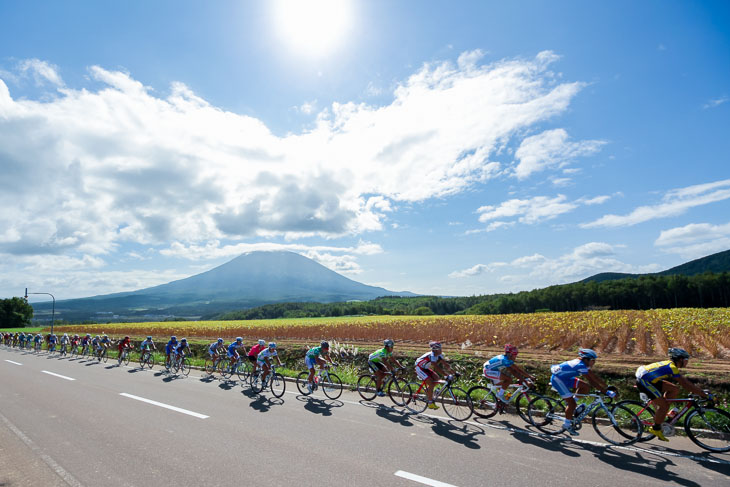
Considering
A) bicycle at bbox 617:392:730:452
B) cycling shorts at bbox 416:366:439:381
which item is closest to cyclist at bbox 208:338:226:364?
cycling shorts at bbox 416:366:439:381

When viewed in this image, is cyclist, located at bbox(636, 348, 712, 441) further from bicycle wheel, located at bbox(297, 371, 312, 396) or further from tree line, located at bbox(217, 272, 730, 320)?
tree line, located at bbox(217, 272, 730, 320)

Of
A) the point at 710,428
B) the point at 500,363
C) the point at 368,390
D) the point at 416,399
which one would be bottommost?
the point at 368,390

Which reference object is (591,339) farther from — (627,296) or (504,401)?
(627,296)

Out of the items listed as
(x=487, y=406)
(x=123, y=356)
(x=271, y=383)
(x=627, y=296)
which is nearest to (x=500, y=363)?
(x=487, y=406)

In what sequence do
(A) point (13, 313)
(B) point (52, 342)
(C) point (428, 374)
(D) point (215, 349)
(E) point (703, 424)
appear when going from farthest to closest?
(A) point (13, 313)
(B) point (52, 342)
(D) point (215, 349)
(C) point (428, 374)
(E) point (703, 424)

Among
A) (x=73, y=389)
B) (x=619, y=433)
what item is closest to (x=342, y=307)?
(x=73, y=389)

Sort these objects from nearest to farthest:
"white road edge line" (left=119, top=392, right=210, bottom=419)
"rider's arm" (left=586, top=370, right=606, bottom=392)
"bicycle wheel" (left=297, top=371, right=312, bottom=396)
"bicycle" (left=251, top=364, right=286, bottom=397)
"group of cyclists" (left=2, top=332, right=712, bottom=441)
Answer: "group of cyclists" (left=2, top=332, right=712, bottom=441)
"rider's arm" (left=586, top=370, right=606, bottom=392)
"white road edge line" (left=119, top=392, right=210, bottom=419)
"bicycle" (left=251, top=364, right=286, bottom=397)
"bicycle wheel" (left=297, top=371, right=312, bottom=396)

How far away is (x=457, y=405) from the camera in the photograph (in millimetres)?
9406

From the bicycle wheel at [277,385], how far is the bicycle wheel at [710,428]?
9.77 meters

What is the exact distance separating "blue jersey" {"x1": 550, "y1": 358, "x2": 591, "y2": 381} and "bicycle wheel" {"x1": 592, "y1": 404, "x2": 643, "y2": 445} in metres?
0.73

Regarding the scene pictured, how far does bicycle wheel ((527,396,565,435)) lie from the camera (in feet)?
25.0

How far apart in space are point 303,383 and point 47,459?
7.74m

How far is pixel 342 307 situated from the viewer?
357 feet

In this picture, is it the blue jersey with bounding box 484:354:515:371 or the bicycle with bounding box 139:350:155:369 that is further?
the bicycle with bounding box 139:350:155:369
